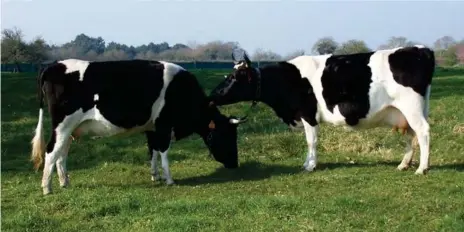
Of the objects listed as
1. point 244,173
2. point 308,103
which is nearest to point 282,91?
point 308,103

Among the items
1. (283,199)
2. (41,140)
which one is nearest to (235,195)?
(283,199)

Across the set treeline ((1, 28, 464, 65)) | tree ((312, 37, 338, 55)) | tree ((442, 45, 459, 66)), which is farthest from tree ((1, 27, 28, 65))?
tree ((442, 45, 459, 66))

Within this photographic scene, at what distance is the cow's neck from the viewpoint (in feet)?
44.0

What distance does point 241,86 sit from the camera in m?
13.7

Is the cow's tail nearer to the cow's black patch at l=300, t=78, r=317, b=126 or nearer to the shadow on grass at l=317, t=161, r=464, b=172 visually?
the cow's black patch at l=300, t=78, r=317, b=126

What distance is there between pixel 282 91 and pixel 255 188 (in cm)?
282

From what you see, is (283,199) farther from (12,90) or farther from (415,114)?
(12,90)

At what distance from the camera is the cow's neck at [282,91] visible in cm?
1340

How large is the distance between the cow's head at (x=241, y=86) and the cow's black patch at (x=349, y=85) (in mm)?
1507

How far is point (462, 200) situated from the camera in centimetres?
931

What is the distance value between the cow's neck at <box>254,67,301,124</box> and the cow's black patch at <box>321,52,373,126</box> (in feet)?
2.26

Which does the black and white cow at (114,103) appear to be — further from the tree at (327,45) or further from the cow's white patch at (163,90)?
A: the tree at (327,45)

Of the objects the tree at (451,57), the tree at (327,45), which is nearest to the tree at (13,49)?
the tree at (327,45)

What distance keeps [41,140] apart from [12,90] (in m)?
20.0
